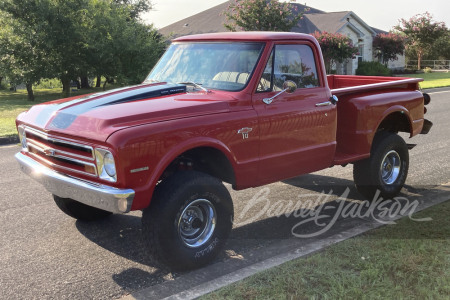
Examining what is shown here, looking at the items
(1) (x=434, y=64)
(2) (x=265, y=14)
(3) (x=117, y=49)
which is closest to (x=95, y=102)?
(3) (x=117, y=49)

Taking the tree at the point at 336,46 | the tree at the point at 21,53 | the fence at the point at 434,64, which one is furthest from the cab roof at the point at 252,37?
the fence at the point at 434,64

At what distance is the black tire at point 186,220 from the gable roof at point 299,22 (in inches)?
1302

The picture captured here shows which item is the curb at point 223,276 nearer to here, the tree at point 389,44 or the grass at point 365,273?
the grass at point 365,273

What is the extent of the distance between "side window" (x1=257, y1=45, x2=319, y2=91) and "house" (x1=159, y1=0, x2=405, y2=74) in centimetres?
3111

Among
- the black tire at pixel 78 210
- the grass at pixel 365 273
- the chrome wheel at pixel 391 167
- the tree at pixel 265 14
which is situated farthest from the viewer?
the tree at pixel 265 14

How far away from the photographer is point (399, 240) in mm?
4379

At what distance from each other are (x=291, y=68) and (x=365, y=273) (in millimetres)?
2251

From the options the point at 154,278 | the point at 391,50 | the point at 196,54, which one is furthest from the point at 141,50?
the point at 391,50

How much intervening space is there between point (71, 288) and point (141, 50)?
19.5m

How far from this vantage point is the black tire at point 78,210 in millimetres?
5007

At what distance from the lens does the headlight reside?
3592mm

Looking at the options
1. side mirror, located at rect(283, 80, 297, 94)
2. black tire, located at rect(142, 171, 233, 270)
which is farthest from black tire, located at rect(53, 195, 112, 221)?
side mirror, located at rect(283, 80, 297, 94)

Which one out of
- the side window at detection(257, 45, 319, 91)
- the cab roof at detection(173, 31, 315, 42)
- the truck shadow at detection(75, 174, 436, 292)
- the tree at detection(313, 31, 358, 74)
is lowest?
the truck shadow at detection(75, 174, 436, 292)

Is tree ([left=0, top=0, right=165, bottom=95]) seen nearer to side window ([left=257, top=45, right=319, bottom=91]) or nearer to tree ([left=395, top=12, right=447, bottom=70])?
side window ([left=257, top=45, right=319, bottom=91])
